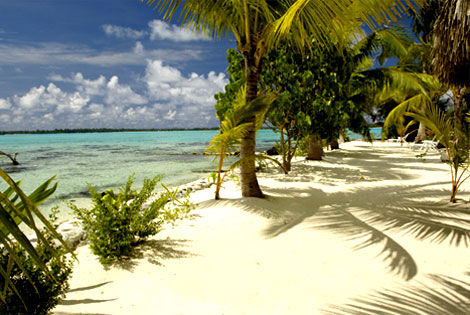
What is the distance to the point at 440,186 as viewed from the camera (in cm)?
570

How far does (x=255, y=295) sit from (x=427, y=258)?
1.92 metres

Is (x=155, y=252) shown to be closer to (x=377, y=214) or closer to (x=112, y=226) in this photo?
(x=112, y=226)

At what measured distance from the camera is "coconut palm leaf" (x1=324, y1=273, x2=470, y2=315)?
1.97m

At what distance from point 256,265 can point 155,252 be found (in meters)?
1.18

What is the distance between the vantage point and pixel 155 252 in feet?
9.92

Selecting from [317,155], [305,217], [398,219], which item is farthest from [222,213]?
[317,155]

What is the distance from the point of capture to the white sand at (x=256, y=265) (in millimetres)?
2152

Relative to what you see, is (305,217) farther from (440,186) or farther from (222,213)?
(440,186)

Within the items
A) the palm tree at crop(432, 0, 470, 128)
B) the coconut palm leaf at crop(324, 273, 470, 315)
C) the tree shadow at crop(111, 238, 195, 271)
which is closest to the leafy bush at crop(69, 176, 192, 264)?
the tree shadow at crop(111, 238, 195, 271)

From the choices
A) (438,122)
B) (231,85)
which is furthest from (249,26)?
(438,122)

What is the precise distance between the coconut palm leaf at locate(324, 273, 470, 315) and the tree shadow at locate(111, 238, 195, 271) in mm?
1697

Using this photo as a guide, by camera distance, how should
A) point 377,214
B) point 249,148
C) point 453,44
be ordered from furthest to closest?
1. point 249,148
2. point 377,214
3. point 453,44

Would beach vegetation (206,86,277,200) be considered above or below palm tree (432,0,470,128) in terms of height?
below

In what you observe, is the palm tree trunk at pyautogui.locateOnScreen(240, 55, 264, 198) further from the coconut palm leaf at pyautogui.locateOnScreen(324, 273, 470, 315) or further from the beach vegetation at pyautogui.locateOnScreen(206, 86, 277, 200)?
the coconut palm leaf at pyautogui.locateOnScreen(324, 273, 470, 315)
